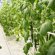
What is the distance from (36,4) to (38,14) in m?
0.27

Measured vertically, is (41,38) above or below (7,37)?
above

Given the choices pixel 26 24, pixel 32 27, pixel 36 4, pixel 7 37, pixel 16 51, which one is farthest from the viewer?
pixel 7 37

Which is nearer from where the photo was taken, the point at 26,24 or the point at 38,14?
the point at 26,24

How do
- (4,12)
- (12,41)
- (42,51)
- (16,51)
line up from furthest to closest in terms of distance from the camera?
(4,12) < (12,41) < (16,51) < (42,51)

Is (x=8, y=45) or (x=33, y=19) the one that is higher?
(x=33, y=19)

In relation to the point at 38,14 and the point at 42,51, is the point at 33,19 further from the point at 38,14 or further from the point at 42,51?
the point at 42,51

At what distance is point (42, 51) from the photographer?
1.24 m

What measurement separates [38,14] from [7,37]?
3.76 metres

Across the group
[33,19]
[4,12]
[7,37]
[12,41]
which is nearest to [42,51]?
[33,19]

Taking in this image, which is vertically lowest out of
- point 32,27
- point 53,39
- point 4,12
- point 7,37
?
point 7,37

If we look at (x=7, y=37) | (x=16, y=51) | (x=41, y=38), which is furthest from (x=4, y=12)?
(x=41, y=38)

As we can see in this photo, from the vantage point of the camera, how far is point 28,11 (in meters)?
1.72

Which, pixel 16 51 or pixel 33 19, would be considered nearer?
pixel 33 19

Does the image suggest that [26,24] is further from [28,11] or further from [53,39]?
[53,39]
